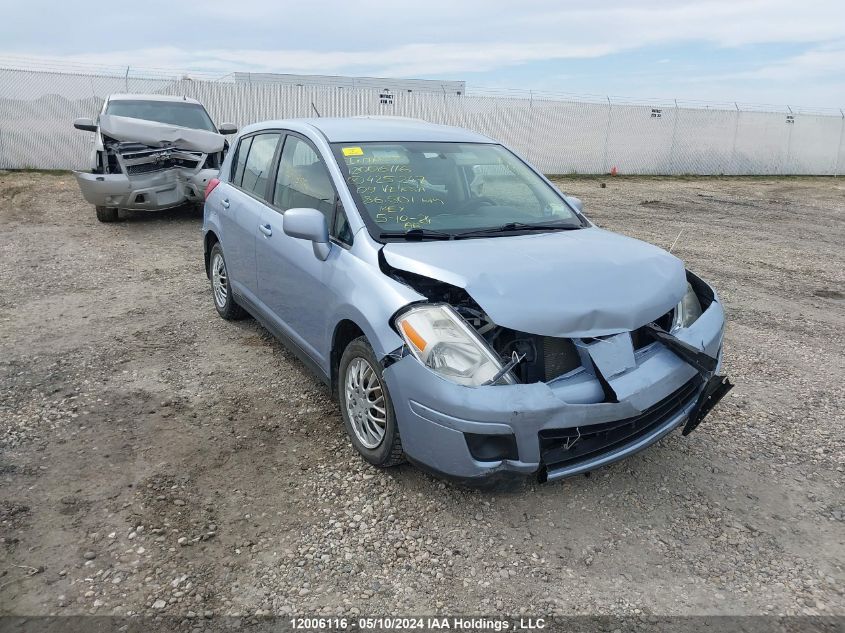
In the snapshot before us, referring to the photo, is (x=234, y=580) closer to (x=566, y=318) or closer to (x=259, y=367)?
(x=566, y=318)

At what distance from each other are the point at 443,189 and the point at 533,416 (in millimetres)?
1775

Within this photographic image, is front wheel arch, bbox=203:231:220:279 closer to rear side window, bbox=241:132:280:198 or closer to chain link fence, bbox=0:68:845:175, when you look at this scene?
rear side window, bbox=241:132:280:198

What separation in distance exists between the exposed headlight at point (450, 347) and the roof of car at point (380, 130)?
5.47 feet

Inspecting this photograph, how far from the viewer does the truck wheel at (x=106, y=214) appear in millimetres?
10242

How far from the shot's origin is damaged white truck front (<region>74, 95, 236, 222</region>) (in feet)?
30.6

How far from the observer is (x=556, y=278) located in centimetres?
309

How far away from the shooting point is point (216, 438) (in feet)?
12.5

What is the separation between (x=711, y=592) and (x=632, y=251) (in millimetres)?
1742

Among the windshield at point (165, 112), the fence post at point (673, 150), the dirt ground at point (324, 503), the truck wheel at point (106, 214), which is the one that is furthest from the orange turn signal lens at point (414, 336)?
the fence post at point (673, 150)

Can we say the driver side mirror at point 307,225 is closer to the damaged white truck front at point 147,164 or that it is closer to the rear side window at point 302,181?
the rear side window at point 302,181

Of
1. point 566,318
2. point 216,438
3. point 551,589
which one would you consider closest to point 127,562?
point 216,438

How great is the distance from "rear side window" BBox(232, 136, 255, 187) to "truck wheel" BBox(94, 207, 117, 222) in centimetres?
589

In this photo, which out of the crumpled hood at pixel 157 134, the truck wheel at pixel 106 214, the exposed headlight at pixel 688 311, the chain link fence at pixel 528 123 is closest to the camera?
the exposed headlight at pixel 688 311

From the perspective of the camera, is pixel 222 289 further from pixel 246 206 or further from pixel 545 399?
pixel 545 399
